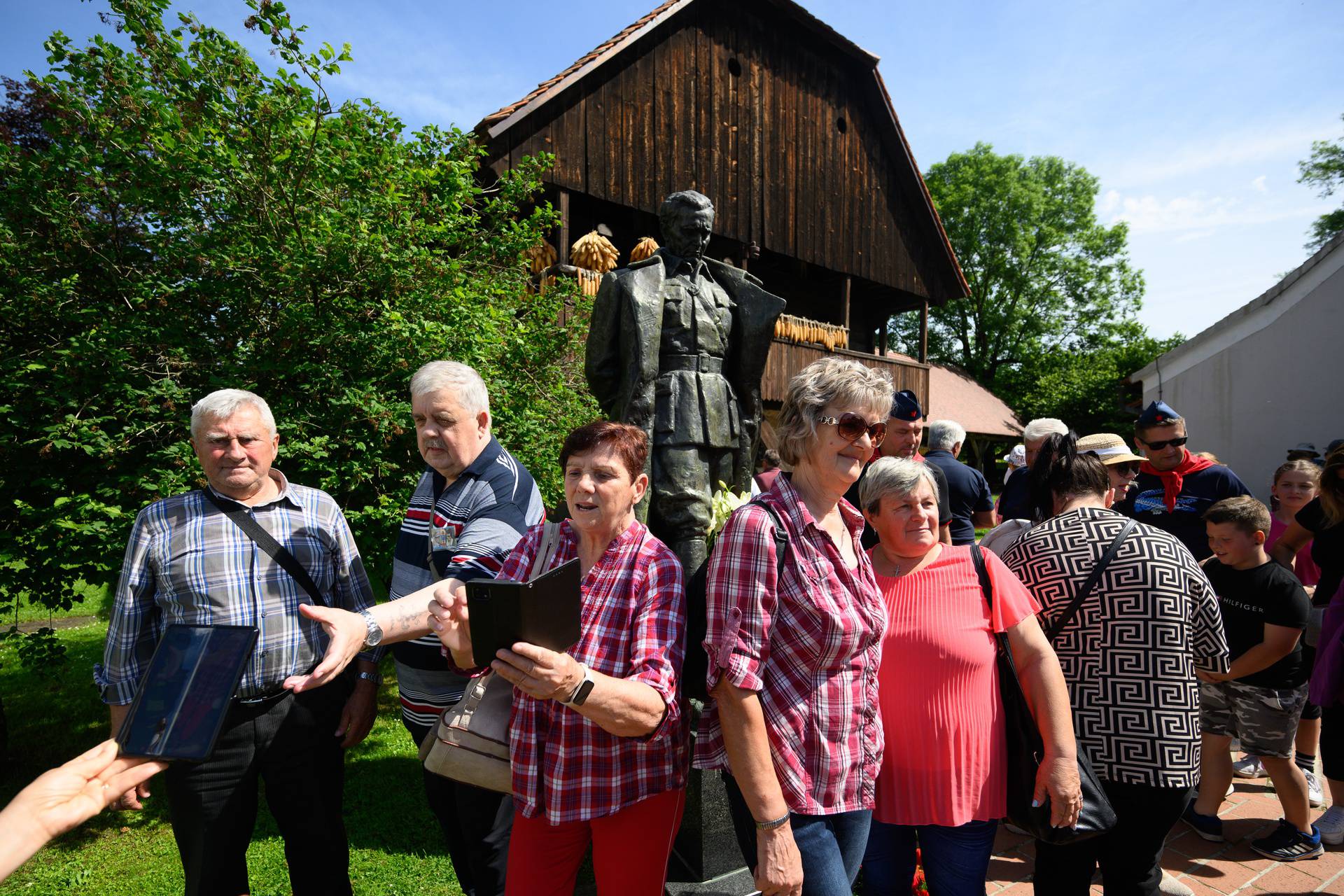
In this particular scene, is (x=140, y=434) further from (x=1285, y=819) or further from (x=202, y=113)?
(x=1285, y=819)

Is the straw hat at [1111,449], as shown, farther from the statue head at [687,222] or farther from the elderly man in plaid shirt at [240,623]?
the elderly man in plaid shirt at [240,623]

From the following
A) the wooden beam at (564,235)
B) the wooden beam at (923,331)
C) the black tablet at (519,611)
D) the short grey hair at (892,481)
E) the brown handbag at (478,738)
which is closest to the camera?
the black tablet at (519,611)

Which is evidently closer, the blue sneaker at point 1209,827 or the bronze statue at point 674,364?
the bronze statue at point 674,364

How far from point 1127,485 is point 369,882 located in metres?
5.26

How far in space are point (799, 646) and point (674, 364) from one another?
2064 mm

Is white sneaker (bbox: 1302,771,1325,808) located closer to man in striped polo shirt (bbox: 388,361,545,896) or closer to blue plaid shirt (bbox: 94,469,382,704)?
man in striped polo shirt (bbox: 388,361,545,896)

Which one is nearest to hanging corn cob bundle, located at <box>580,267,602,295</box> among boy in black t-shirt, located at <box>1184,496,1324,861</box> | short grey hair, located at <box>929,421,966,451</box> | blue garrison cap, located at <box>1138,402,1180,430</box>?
short grey hair, located at <box>929,421,966,451</box>

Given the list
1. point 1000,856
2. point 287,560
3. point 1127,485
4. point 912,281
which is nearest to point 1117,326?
point 912,281

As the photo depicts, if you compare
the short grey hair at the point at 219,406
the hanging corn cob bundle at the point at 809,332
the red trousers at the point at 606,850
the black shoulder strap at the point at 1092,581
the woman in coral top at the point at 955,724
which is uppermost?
the hanging corn cob bundle at the point at 809,332

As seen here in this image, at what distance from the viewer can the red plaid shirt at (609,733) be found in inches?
62.4

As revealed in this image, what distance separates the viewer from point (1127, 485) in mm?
4859

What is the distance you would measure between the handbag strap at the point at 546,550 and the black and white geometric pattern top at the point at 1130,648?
4.74 feet

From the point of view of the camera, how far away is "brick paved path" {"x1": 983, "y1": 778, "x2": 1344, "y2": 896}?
300 centimetres

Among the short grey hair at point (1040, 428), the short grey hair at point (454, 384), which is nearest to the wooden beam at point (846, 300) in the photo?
the short grey hair at point (1040, 428)
